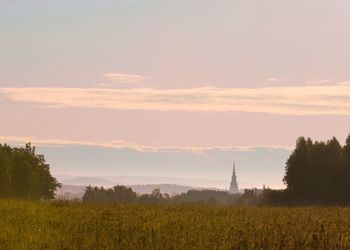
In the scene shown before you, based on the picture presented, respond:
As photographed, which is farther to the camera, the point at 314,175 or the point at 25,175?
the point at 25,175

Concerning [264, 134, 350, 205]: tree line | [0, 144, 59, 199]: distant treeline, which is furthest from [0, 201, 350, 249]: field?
[0, 144, 59, 199]: distant treeline

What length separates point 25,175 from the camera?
90.8 m

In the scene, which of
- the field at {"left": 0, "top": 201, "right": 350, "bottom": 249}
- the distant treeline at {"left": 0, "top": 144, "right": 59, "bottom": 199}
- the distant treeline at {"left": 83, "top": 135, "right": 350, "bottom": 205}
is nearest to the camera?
the field at {"left": 0, "top": 201, "right": 350, "bottom": 249}

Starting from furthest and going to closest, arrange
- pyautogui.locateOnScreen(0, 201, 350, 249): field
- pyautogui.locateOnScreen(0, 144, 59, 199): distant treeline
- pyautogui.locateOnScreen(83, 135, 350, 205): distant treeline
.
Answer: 1. pyautogui.locateOnScreen(0, 144, 59, 199): distant treeline
2. pyautogui.locateOnScreen(83, 135, 350, 205): distant treeline
3. pyautogui.locateOnScreen(0, 201, 350, 249): field

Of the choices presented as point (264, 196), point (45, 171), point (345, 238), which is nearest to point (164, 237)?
point (345, 238)

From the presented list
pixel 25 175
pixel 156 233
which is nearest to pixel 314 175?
pixel 25 175

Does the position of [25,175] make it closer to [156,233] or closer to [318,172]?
[318,172]

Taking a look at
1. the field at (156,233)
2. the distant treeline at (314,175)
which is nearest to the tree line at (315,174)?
the distant treeline at (314,175)

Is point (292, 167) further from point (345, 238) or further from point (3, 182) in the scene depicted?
point (345, 238)

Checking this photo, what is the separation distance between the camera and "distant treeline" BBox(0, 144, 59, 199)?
87.6m

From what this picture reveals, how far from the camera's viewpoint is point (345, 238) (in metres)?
12.4

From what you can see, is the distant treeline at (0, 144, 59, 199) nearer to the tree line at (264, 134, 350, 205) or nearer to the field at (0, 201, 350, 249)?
the tree line at (264, 134, 350, 205)

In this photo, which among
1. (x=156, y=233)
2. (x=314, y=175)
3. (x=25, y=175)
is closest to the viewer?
(x=156, y=233)

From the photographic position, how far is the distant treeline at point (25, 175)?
87625 mm
